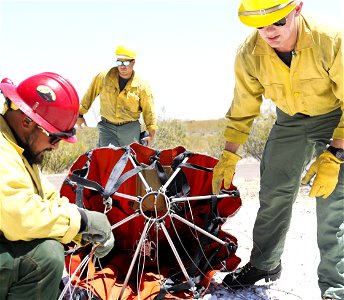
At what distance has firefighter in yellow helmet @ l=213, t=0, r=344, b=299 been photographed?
3.16 m

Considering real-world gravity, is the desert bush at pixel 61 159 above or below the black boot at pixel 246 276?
below

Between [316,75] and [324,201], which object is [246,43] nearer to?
[316,75]

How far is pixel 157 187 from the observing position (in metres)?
4.14

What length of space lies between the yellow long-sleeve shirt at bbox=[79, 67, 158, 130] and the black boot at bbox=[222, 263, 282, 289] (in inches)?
133

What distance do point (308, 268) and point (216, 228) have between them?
86 centimetres

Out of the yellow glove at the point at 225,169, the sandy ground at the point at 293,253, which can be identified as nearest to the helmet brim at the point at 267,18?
the yellow glove at the point at 225,169

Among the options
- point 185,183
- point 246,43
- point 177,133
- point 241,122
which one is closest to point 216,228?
point 185,183

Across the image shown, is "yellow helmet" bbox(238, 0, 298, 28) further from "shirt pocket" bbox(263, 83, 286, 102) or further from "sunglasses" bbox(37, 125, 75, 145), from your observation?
"sunglasses" bbox(37, 125, 75, 145)

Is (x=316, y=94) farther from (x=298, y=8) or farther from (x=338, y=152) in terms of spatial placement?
(x=298, y=8)

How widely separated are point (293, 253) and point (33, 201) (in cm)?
265

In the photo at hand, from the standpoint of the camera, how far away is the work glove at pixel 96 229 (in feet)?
9.46

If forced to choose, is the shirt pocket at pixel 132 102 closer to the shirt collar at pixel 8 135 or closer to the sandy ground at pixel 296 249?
the sandy ground at pixel 296 249

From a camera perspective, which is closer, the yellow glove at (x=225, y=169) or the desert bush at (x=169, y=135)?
the yellow glove at (x=225, y=169)

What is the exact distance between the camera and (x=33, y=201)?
2.54 m
